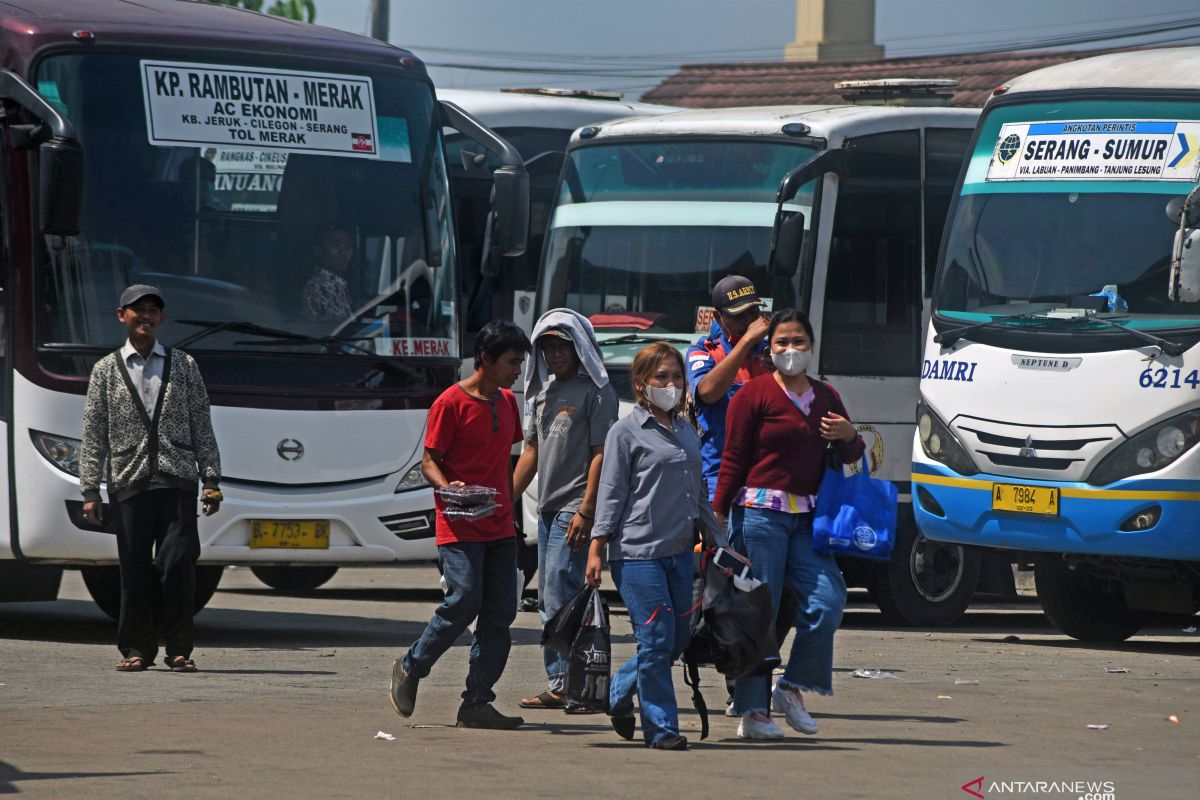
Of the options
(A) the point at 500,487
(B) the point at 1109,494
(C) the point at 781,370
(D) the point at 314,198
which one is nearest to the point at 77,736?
(A) the point at 500,487

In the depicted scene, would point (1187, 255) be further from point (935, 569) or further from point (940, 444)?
point (935, 569)

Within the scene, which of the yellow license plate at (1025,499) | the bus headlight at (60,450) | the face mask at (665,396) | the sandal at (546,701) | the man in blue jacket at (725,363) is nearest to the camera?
the face mask at (665,396)

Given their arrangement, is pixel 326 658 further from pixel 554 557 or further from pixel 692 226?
pixel 692 226

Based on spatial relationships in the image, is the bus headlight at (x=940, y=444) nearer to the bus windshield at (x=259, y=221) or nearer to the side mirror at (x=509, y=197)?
the side mirror at (x=509, y=197)

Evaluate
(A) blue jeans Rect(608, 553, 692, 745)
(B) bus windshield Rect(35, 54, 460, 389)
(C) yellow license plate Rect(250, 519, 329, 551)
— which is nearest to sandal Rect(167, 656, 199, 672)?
(C) yellow license plate Rect(250, 519, 329, 551)

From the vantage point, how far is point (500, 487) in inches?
359

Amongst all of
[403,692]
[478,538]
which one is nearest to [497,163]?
[478,538]

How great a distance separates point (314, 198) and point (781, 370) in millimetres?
4372

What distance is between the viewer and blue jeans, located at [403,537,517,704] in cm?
888

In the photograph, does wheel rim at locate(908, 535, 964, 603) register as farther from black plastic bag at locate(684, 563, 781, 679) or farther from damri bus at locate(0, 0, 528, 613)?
black plastic bag at locate(684, 563, 781, 679)

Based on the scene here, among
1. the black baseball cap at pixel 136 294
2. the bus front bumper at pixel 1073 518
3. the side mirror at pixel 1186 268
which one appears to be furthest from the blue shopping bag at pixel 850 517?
the black baseball cap at pixel 136 294

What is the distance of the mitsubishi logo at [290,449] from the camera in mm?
12133

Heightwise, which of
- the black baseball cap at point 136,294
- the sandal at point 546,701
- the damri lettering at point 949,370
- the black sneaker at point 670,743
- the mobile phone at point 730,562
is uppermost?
the black baseball cap at point 136,294

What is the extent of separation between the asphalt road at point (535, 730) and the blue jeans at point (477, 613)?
25 cm
